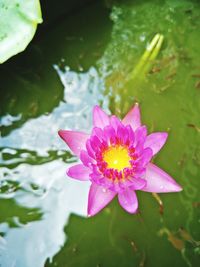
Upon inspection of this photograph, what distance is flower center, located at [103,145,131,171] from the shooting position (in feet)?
4.11

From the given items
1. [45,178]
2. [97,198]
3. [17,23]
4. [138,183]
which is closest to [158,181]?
[138,183]

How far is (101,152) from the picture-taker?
1261 mm

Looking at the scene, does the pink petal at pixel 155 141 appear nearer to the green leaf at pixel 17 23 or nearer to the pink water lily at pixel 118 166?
the pink water lily at pixel 118 166

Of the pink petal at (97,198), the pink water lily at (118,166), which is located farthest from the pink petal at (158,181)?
the pink petal at (97,198)

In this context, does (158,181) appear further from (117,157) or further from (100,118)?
(100,118)

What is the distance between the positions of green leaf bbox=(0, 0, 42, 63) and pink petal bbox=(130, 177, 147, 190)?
0.61 meters

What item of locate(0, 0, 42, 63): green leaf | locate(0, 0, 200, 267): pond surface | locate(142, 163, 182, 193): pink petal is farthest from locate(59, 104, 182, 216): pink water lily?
locate(0, 0, 42, 63): green leaf

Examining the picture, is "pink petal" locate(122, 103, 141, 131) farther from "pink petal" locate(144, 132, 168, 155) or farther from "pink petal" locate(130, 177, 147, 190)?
"pink petal" locate(130, 177, 147, 190)

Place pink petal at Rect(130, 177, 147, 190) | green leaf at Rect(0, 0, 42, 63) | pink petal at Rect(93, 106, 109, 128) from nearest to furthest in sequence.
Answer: pink petal at Rect(130, 177, 147, 190), pink petal at Rect(93, 106, 109, 128), green leaf at Rect(0, 0, 42, 63)

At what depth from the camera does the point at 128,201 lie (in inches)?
48.8

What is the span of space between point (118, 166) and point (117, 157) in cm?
3

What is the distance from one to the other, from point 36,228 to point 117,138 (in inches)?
17.1

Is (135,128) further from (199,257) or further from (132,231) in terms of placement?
(199,257)

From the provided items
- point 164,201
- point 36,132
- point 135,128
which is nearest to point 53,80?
point 36,132
